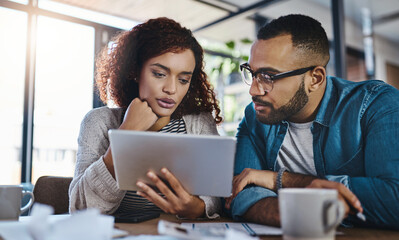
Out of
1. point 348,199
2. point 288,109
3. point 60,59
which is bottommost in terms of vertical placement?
point 348,199

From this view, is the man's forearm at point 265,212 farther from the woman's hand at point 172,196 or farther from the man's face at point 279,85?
the man's face at point 279,85

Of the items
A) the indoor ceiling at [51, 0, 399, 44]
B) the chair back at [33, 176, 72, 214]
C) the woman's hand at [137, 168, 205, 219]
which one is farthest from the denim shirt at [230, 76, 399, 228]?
the indoor ceiling at [51, 0, 399, 44]

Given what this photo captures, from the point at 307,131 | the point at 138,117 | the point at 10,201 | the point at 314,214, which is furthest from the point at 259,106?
→ the point at 10,201

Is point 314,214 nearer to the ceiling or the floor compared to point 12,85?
nearer to the floor

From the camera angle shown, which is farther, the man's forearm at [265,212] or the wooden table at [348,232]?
the man's forearm at [265,212]

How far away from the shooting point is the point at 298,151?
125 cm

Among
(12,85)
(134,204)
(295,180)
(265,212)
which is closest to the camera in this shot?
(265,212)

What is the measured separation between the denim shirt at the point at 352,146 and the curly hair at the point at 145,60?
1.06 feet

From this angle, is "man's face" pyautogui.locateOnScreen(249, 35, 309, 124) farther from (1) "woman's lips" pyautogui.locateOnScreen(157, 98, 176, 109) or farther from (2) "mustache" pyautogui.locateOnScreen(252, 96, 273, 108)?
(1) "woman's lips" pyautogui.locateOnScreen(157, 98, 176, 109)

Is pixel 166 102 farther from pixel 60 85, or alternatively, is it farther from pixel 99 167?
pixel 60 85

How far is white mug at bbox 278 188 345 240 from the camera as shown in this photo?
0.60m

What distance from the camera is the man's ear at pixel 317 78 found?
1.27 metres

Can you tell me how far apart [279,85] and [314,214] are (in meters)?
0.72

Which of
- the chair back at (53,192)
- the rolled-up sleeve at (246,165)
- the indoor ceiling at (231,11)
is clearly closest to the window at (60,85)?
the indoor ceiling at (231,11)
